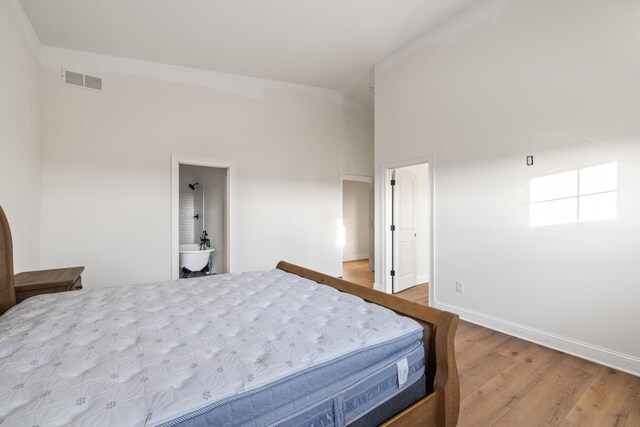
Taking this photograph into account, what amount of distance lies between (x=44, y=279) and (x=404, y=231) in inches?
155

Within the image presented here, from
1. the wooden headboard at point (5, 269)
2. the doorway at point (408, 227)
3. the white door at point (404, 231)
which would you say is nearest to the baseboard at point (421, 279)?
the doorway at point (408, 227)

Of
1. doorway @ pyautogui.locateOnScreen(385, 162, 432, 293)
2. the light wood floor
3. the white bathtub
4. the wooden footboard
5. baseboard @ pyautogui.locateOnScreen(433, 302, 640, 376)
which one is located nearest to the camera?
the wooden footboard

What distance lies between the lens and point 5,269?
1.85 meters

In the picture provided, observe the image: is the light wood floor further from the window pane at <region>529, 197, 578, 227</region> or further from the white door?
the white door

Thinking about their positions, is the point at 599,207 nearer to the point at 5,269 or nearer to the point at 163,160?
the point at 5,269

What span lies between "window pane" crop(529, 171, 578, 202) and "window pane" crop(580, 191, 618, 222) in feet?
0.35

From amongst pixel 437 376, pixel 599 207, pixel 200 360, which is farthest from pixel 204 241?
pixel 599 207

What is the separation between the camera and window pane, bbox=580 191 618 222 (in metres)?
2.12

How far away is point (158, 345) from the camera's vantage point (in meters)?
1.15

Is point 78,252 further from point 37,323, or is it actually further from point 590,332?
point 590,332

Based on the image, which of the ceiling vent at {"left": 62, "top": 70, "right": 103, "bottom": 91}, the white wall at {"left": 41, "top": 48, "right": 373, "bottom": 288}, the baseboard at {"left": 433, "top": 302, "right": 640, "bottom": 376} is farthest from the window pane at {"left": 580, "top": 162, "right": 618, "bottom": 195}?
the ceiling vent at {"left": 62, "top": 70, "right": 103, "bottom": 91}

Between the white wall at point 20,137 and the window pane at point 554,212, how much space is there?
4427 millimetres

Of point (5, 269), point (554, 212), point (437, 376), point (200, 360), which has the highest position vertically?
Result: point (554, 212)

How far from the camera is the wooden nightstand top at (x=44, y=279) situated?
7.03 feet
